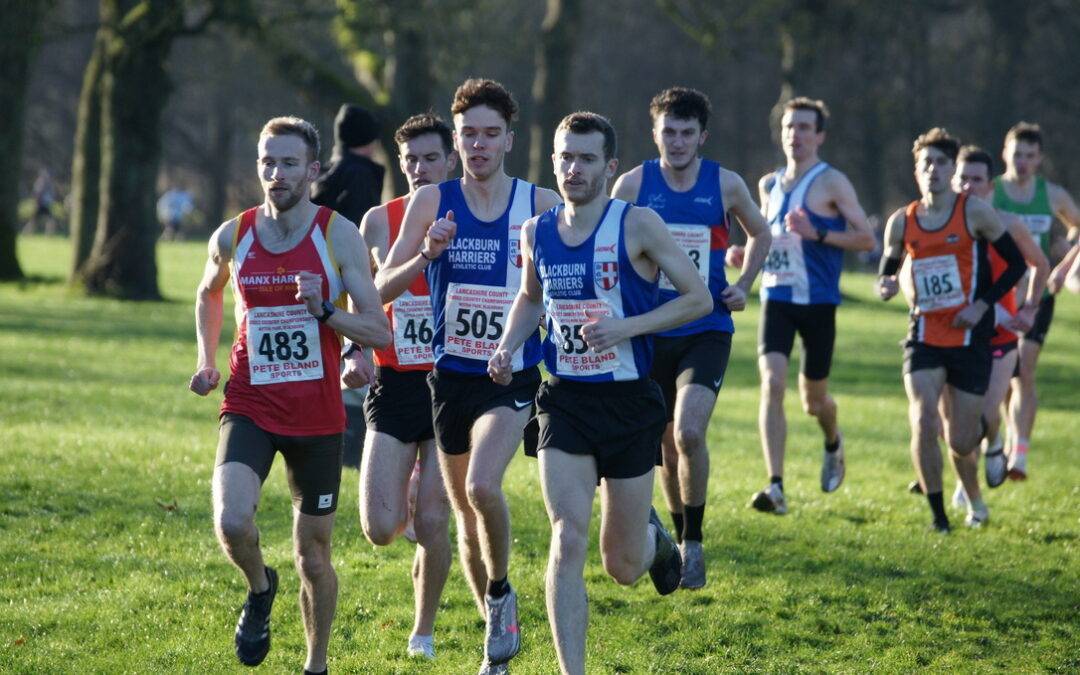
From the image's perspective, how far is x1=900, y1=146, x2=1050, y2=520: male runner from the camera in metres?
9.81

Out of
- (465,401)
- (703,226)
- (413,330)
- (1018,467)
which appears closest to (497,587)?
(465,401)

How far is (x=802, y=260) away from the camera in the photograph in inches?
390

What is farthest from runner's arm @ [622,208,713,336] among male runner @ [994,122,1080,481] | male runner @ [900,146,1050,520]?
male runner @ [994,122,1080,481]

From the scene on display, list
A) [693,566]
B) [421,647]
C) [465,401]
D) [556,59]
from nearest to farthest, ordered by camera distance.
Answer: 1. [465,401]
2. [421,647]
3. [693,566]
4. [556,59]

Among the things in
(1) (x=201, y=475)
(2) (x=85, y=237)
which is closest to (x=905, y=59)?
(2) (x=85, y=237)

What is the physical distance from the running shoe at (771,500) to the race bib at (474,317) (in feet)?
12.8

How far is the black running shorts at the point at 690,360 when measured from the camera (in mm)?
8031

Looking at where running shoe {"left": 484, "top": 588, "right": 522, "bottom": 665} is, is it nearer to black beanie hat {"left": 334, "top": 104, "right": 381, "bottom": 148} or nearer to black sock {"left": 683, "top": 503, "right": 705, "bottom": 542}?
black sock {"left": 683, "top": 503, "right": 705, "bottom": 542}

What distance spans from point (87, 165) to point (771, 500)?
788 inches

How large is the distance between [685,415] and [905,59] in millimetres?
47005

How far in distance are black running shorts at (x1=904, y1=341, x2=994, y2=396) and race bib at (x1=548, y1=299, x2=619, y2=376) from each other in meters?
3.79

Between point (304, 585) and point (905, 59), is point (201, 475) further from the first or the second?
point (905, 59)

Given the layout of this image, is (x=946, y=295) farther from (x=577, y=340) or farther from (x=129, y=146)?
(x=129, y=146)

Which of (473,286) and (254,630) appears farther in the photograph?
(473,286)
